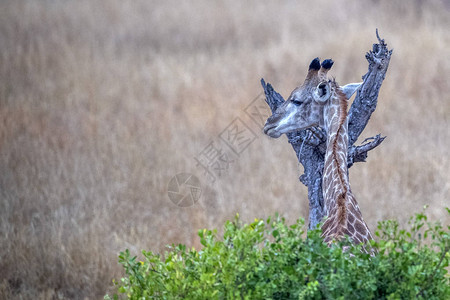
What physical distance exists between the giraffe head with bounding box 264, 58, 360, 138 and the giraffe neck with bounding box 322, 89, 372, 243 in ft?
0.46

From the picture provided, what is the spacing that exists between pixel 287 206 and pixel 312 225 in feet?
15.7

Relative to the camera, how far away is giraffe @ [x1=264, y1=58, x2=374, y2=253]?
14.5 ft

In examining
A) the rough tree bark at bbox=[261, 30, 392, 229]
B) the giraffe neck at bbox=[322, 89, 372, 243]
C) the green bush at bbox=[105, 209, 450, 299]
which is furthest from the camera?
the rough tree bark at bbox=[261, 30, 392, 229]

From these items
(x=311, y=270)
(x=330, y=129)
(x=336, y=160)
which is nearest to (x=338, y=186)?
(x=336, y=160)

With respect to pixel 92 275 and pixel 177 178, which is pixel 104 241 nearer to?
pixel 92 275

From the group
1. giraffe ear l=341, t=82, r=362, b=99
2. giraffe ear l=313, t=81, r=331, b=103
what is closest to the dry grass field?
giraffe ear l=313, t=81, r=331, b=103

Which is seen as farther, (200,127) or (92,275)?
(200,127)

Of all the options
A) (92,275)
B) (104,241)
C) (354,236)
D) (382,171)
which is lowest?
(354,236)

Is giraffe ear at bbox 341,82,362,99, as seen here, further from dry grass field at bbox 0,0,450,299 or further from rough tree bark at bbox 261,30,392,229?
dry grass field at bbox 0,0,450,299

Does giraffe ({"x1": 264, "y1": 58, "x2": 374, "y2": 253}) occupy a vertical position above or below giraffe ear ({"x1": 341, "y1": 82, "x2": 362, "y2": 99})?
below

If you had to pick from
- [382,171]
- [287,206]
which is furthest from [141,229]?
[382,171]

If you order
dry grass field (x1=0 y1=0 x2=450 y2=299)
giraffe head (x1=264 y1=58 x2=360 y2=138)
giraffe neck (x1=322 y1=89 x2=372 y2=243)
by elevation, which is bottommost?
giraffe neck (x1=322 y1=89 x2=372 y2=243)

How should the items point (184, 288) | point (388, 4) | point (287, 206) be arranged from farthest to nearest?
1. point (388, 4)
2. point (287, 206)
3. point (184, 288)

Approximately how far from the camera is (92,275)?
26.6ft
